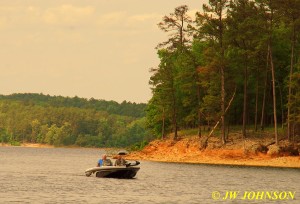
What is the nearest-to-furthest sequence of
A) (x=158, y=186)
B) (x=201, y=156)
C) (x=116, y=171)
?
(x=158, y=186), (x=116, y=171), (x=201, y=156)

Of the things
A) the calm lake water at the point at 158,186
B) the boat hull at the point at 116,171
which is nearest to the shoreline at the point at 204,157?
the calm lake water at the point at 158,186

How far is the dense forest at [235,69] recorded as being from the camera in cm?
9106

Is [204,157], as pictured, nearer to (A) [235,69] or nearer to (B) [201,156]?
(B) [201,156]

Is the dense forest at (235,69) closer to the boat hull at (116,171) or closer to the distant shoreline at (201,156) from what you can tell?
the distant shoreline at (201,156)

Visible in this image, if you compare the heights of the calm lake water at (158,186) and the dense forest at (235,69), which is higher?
the dense forest at (235,69)

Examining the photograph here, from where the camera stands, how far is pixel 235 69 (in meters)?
100

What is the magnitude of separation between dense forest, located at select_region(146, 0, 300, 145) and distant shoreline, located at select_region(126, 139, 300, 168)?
7.25ft

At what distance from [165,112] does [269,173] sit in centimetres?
3913

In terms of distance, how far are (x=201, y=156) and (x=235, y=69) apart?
13.0 metres

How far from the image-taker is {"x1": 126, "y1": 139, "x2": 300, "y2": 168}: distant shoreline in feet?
→ 284

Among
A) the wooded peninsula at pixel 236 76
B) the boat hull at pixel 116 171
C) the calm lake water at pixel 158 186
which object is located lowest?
the calm lake water at pixel 158 186

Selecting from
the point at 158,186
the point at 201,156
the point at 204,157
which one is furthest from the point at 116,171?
the point at 201,156

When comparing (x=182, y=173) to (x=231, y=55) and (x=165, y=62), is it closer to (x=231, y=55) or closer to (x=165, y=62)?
(x=231, y=55)

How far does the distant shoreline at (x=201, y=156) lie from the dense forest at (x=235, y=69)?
87.0 inches
